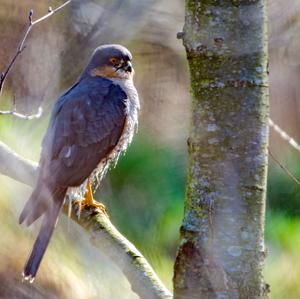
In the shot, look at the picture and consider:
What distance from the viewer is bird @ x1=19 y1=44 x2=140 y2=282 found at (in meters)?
2.46

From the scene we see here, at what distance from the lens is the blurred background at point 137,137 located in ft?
7.81

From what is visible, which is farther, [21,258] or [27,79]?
[27,79]

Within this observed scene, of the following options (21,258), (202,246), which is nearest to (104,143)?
(21,258)

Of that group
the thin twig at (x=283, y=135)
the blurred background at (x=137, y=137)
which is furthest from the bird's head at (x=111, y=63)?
the thin twig at (x=283, y=135)

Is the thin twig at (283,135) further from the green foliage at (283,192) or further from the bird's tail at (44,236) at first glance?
the green foliage at (283,192)

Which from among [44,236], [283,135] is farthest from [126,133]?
[283,135]

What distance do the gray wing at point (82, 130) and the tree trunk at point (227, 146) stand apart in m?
1.02

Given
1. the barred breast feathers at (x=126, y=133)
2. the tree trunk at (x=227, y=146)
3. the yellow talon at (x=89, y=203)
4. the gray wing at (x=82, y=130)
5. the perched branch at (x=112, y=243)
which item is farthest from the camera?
the barred breast feathers at (x=126, y=133)

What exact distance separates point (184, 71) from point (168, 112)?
0.20m

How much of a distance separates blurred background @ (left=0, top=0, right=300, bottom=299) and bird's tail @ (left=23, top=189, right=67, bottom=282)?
0.12m

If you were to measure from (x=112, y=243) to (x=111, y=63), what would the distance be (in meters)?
1.21

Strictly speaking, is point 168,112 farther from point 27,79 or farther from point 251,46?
point 251,46

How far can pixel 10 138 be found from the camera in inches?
99.0

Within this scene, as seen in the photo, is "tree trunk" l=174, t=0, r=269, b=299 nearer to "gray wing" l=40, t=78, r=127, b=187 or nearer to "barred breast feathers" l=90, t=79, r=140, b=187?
"gray wing" l=40, t=78, r=127, b=187
